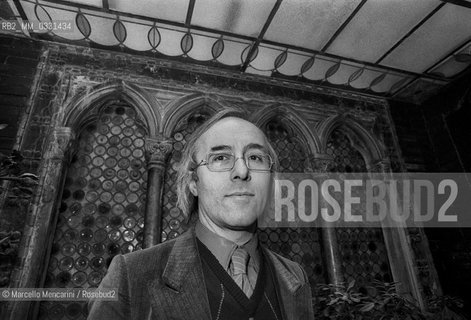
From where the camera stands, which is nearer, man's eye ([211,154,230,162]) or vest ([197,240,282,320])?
vest ([197,240,282,320])

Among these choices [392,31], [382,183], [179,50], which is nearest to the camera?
[392,31]

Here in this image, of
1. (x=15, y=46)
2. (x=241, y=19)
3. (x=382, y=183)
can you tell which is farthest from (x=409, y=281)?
(x=15, y=46)

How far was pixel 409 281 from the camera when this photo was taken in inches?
173

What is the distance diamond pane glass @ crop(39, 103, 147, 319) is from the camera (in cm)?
351

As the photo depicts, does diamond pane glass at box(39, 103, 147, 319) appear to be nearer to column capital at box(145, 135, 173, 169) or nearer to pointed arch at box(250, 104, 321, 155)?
column capital at box(145, 135, 173, 169)

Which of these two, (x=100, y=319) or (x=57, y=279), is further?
(x=57, y=279)

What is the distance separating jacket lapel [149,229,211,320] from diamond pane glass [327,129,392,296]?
3.81 metres

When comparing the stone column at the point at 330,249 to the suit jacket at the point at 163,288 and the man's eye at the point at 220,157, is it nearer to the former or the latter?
the suit jacket at the point at 163,288

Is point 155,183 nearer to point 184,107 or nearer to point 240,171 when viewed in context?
point 184,107

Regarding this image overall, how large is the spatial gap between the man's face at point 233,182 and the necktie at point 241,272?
119 millimetres

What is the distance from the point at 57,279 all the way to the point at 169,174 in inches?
73.5

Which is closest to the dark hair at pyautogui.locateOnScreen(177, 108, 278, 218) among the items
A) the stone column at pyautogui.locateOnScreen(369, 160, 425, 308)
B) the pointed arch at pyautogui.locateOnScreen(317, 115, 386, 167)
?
the pointed arch at pyautogui.locateOnScreen(317, 115, 386, 167)

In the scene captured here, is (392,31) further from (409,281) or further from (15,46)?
(15,46)

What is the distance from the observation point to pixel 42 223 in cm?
337
